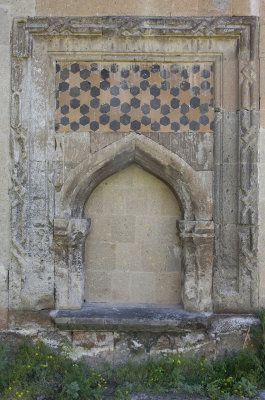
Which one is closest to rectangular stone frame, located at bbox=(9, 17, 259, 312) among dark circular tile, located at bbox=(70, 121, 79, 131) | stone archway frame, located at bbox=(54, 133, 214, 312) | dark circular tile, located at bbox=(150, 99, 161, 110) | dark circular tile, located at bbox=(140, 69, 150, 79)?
stone archway frame, located at bbox=(54, 133, 214, 312)

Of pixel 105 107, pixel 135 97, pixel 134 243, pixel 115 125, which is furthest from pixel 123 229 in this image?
pixel 135 97

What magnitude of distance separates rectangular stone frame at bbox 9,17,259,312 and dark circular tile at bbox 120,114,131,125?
0.77m

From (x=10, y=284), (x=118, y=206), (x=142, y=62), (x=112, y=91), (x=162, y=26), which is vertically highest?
(x=162, y=26)

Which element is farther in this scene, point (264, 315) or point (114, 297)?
point (114, 297)

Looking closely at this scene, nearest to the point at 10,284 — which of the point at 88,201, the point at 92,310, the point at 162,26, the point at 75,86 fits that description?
the point at 92,310

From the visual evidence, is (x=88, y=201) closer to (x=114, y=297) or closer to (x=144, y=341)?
(x=114, y=297)

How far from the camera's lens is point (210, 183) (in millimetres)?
3996

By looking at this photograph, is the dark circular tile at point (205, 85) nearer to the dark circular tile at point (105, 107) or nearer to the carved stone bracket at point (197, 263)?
the dark circular tile at point (105, 107)

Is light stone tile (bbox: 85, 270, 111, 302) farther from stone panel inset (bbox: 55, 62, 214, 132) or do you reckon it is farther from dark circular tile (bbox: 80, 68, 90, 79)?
Answer: dark circular tile (bbox: 80, 68, 90, 79)

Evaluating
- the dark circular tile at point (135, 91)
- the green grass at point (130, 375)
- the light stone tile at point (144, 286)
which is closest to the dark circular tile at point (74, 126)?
the dark circular tile at point (135, 91)

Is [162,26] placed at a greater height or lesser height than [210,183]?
greater

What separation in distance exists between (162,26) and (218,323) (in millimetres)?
3265

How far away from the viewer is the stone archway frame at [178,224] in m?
3.96

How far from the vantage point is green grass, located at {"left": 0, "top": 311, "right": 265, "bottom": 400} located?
135 inches
